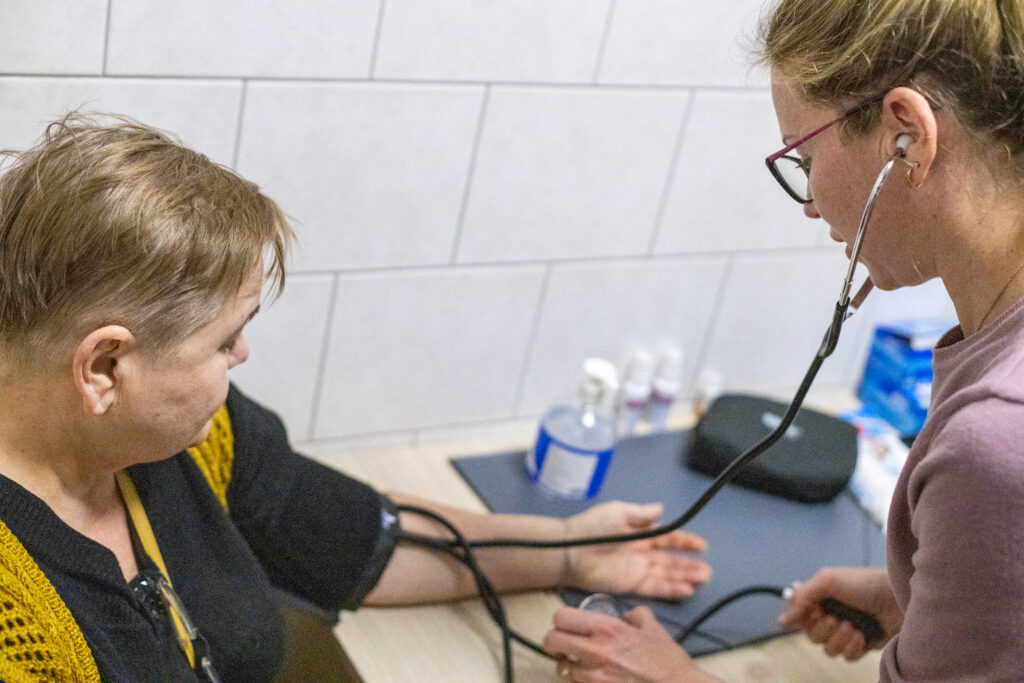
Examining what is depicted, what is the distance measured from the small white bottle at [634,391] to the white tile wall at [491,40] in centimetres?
47

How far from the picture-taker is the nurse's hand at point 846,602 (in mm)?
1271

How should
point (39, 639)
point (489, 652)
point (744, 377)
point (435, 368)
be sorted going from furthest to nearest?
point (744, 377) < point (435, 368) < point (489, 652) < point (39, 639)

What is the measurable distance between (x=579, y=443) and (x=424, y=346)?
260 millimetres

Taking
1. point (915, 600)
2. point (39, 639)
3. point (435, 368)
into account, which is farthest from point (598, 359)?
point (39, 639)

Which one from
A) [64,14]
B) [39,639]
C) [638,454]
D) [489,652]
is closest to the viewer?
[39,639]

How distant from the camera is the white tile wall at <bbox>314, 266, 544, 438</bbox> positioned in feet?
4.84

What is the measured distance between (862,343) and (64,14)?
1482 mm

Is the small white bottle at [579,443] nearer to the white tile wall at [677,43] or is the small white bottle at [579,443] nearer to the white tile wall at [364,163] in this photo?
the white tile wall at [364,163]

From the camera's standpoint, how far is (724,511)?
160cm

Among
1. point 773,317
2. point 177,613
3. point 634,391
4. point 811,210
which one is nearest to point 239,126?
point 177,613

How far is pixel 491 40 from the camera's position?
1369 millimetres

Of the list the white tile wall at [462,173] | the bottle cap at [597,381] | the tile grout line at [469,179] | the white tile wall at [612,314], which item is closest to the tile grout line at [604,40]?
the white tile wall at [462,173]

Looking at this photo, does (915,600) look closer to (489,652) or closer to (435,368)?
(489,652)

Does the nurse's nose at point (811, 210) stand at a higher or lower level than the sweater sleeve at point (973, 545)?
higher
